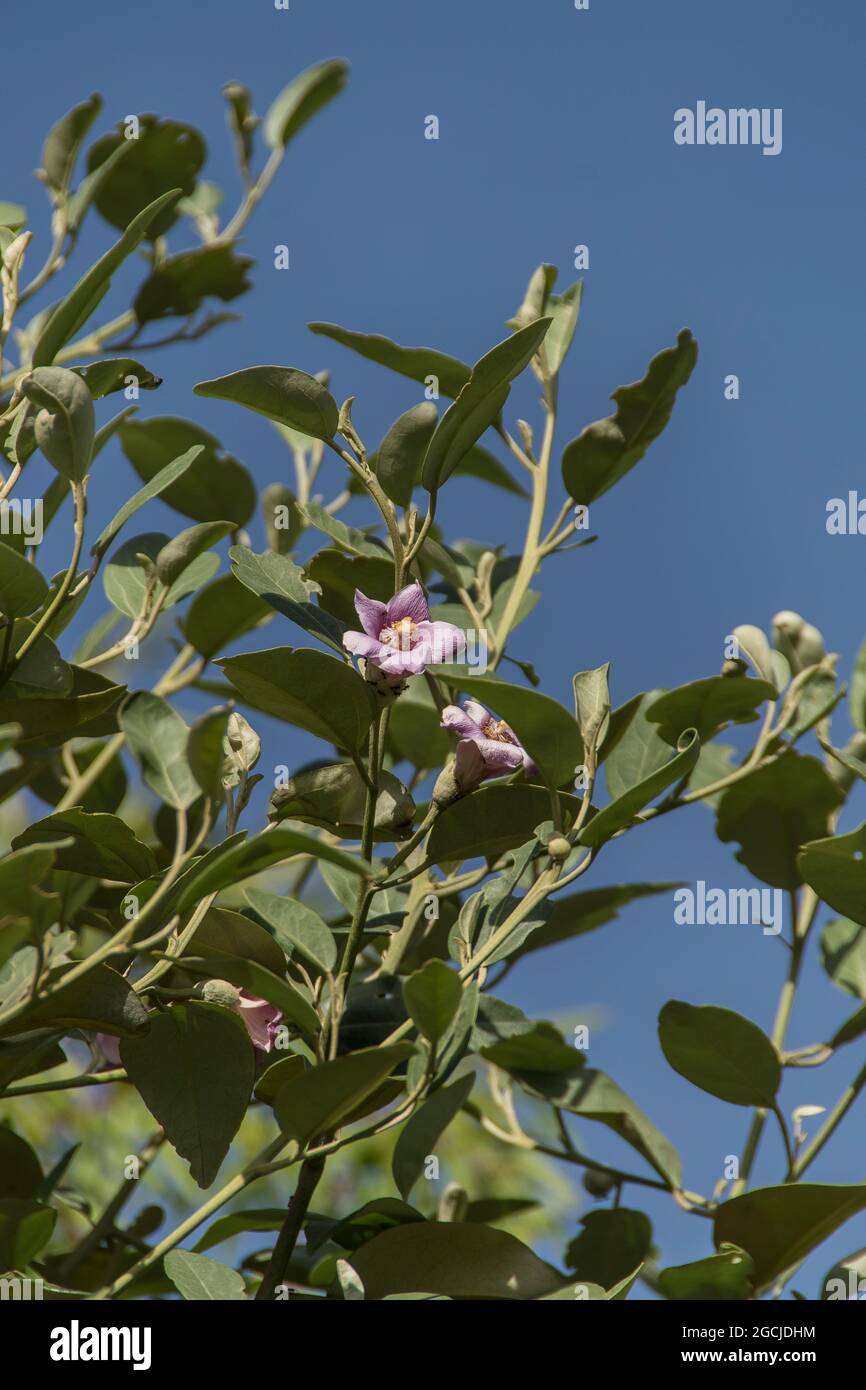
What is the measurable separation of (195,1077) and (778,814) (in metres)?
0.65

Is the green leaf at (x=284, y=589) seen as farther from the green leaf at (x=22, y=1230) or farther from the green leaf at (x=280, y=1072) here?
the green leaf at (x=22, y=1230)

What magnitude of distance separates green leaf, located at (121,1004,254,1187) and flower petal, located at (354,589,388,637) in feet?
0.92

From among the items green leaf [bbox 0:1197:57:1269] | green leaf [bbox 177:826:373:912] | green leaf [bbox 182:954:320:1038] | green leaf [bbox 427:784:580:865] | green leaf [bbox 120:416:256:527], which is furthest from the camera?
green leaf [bbox 120:416:256:527]

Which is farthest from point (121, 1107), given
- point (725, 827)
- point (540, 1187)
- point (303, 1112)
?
point (303, 1112)

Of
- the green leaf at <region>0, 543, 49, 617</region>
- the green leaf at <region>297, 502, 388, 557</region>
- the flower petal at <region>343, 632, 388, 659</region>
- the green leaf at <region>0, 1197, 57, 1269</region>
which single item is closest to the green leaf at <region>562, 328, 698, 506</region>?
the green leaf at <region>297, 502, 388, 557</region>

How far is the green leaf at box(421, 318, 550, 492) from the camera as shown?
0.86 metres

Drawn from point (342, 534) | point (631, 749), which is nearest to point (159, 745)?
point (342, 534)

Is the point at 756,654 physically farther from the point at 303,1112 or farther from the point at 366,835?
the point at 303,1112

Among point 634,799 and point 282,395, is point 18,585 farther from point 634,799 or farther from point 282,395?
point 634,799

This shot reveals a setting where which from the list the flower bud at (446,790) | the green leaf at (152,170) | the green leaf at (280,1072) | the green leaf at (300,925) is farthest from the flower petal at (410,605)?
the green leaf at (152,170)

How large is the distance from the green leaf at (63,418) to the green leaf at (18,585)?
0.07 metres

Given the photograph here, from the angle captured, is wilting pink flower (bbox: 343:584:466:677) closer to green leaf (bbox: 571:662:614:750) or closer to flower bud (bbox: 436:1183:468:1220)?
green leaf (bbox: 571:662:614:750)

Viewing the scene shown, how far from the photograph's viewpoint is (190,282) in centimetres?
162
